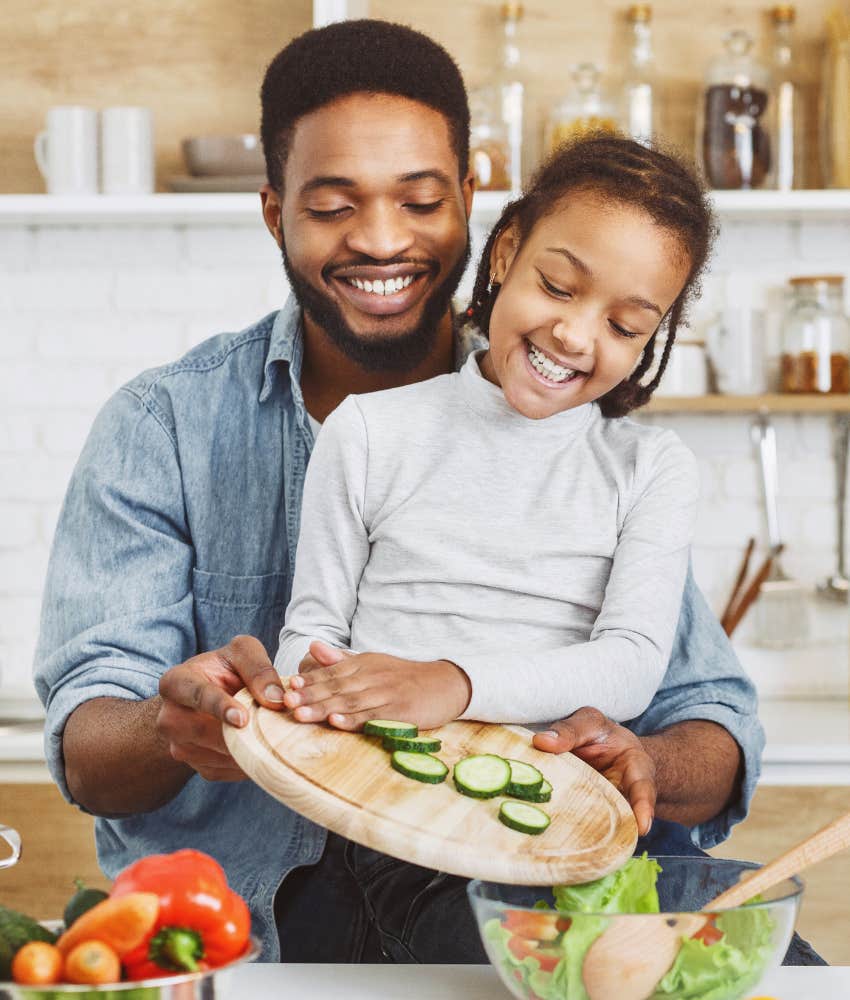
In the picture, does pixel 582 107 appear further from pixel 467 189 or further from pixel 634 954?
pixel 634 954

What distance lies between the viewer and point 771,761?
2.43 m

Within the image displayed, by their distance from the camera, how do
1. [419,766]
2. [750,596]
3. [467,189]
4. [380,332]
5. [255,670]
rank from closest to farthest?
[419,766], [255,670], [380,332], [467,189], [750,596]

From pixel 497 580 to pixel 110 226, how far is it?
1.89 metres

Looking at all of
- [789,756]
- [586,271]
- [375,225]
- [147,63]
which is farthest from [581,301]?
[147,63]

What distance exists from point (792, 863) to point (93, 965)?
0.52m

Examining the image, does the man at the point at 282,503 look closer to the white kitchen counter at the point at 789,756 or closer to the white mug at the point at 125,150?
the white kitchen counter at the point at 789,756

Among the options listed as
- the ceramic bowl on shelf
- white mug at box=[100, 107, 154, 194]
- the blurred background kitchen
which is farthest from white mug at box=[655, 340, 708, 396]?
white mug at box=[100, 107, 154, 194]

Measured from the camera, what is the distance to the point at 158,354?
9.79 ft

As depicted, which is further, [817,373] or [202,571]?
[817,373]

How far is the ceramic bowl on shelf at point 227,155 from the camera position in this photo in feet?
8.82

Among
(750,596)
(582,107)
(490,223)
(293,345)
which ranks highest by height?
(582,107)

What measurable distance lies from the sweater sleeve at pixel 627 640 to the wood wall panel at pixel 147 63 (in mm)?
1800


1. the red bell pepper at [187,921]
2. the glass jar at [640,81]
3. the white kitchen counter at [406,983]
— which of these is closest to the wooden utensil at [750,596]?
the glass jar at [640,81]

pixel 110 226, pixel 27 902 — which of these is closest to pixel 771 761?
pixel 27 902
